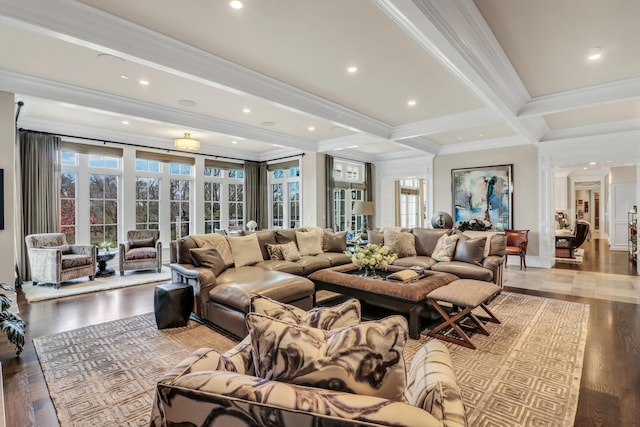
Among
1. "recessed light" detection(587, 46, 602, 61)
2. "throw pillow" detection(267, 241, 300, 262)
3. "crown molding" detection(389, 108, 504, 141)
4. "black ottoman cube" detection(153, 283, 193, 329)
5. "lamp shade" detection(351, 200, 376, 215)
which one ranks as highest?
"recessed light" detection(587, 46, 602, 61)

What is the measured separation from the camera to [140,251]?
637cm

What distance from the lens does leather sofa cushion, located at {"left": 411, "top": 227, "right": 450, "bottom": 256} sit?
18.4 feet

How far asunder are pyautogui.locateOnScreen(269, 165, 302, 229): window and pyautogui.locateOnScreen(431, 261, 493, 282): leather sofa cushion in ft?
14.5

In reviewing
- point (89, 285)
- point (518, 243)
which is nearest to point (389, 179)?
point (518, 243)

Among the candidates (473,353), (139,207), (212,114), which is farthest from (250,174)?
(473,353)

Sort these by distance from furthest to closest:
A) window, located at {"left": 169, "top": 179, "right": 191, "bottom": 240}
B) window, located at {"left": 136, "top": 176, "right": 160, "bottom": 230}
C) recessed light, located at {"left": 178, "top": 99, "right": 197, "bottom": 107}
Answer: window, located at {"left": 169, "top": 179, "right": 191, "bottom": 240} → window, located at {"left": 136, "top": 176, "right": 160, "bottom": 230} → recessed light, located at {"left": 178, "top": 99, "right": 197, "bottom": 107}

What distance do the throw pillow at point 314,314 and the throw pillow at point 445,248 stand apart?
161 inches

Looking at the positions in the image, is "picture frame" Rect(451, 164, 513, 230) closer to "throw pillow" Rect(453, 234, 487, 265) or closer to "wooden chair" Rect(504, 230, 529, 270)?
"wooden chair" Rect(504, 230, 529, 270)

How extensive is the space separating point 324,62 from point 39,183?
569cm

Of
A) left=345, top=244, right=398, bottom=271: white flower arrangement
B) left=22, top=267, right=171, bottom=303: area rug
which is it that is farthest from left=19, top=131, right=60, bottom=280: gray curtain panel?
left=345, top=244, right=398, bottom=271: white flower arrangement

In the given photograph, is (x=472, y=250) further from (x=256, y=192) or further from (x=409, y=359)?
(x=256, y=192)

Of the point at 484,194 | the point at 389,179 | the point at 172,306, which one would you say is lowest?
the point at 172,306

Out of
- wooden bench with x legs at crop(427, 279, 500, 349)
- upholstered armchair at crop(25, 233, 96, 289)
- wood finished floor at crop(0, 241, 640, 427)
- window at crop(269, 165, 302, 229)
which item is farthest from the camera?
window at crop(269, 165, 302, 229)

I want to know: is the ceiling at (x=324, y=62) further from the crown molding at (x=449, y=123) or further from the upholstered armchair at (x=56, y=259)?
the upholstered armchair at (x=56, y=259)
